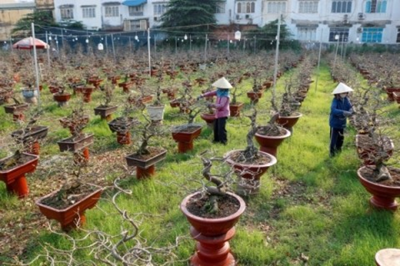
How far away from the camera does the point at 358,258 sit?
10.8 feet

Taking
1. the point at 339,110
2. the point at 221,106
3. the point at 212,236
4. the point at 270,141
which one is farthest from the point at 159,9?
the point at 212,236

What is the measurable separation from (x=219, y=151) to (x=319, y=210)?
230 cm

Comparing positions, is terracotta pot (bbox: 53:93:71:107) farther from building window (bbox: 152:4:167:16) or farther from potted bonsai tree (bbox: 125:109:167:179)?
building window (bbox: 152:4:167:16)

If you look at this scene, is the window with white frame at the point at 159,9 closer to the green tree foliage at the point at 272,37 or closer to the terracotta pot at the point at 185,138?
the green tree foliage at the point at 272,37

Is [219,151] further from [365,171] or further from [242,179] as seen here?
[365,171]

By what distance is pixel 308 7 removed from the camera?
95.1ft

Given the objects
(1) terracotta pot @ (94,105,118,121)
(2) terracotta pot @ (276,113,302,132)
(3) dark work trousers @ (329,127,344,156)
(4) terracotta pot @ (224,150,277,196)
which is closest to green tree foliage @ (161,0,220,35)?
(1) terracotta pot @ (94,105,118,121)

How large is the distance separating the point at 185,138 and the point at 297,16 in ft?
87.2

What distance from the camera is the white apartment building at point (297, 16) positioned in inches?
1073

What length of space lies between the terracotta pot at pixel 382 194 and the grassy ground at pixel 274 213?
89mm

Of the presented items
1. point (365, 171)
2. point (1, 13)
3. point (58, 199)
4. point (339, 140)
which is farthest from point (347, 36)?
point (1, 13)

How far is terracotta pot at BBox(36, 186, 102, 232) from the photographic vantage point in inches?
137

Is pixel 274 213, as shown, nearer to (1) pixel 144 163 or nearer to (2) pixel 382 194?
(2) pixel 382 194

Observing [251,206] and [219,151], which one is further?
[219,151]
